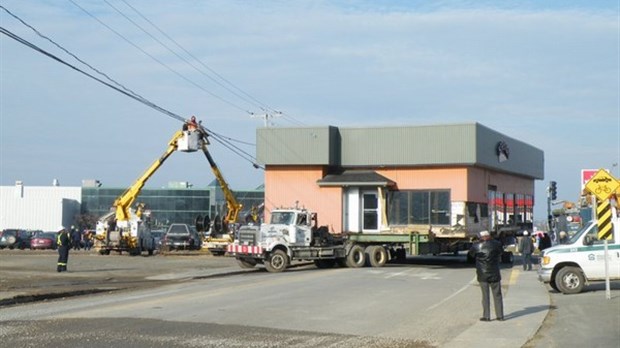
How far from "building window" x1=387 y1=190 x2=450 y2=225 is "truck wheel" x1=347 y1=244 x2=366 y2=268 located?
150 inches

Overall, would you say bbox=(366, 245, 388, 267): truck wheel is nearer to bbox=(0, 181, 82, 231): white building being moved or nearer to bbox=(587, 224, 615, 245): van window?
bbox=(587, 224, 615, 245): van window

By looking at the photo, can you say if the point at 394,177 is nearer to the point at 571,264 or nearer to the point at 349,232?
the point at 349,232

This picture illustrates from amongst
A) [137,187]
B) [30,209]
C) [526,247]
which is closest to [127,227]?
[137,187]

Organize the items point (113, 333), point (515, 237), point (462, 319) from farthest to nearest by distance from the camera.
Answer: point (515, 237)
point (462, 319)
point (113, 333)

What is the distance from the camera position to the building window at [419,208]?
38562mm

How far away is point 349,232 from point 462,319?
898 inches

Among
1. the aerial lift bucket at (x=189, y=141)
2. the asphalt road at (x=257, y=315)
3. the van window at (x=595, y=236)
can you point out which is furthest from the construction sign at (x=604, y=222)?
the aerial lift bucket at (x=189, y=141)

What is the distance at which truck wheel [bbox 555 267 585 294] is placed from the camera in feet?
68.4

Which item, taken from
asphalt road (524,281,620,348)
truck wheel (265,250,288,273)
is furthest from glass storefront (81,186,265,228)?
asphalt road (524,281,620,348)

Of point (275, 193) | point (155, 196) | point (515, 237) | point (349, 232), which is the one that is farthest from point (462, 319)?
point (155, 196)

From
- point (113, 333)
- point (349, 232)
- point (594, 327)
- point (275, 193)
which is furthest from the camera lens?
point (275, 193)

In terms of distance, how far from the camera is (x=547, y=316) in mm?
16250

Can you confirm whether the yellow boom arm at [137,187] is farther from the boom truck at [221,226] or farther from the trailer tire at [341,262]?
the trailer tire at [341,262]

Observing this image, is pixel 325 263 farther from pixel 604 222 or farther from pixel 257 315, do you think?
pixel 257 315
